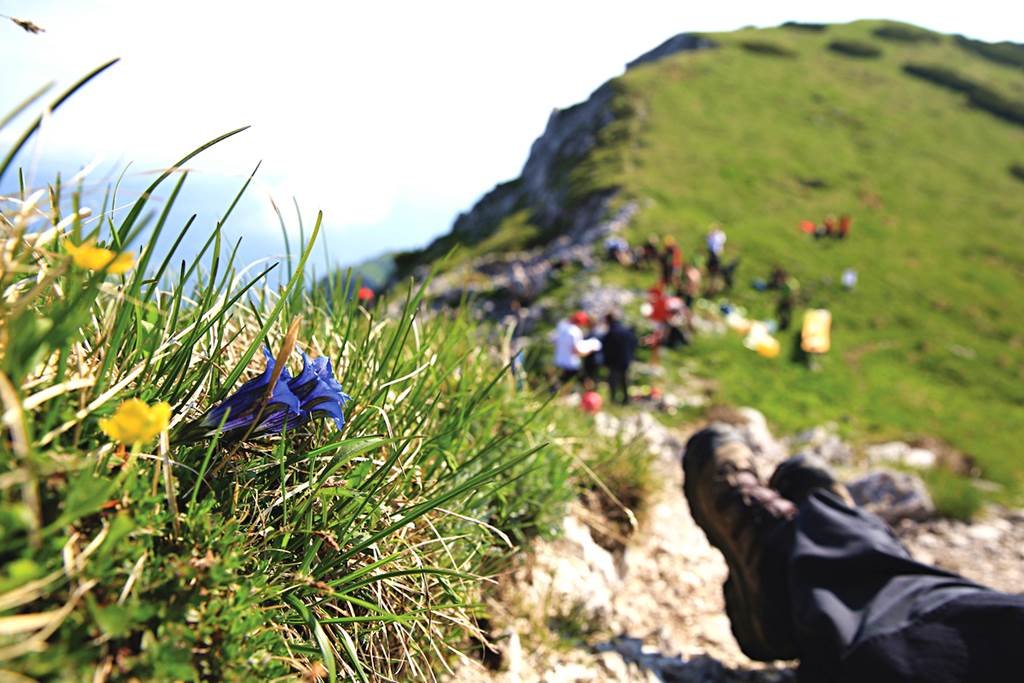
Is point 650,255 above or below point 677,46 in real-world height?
below

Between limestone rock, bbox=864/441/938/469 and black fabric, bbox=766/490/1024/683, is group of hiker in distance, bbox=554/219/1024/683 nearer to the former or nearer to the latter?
black fabric, bbox=766/490/1024/683

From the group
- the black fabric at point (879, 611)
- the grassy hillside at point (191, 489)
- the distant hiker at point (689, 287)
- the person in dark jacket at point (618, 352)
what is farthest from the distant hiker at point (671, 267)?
the grassy hillside at point (191, 489)

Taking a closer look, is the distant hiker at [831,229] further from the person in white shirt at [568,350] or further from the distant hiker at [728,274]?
the person in white shirt at [568,350]

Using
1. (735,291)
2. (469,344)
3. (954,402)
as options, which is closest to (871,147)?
(735,291)

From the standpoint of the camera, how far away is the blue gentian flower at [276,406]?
122cm

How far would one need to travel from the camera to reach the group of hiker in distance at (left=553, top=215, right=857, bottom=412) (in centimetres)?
1099

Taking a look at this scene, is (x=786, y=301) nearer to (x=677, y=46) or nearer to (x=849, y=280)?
(x=849, y=280)

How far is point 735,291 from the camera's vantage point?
21438mm

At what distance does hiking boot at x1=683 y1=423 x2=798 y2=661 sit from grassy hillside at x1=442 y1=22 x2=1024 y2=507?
16.5 ft

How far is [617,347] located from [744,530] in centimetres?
847

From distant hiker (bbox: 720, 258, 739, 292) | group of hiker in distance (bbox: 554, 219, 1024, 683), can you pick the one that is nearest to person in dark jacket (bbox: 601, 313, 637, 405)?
group of hiker in distance (bbox: 554, 219, 1024, 683)

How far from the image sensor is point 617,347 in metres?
11.1

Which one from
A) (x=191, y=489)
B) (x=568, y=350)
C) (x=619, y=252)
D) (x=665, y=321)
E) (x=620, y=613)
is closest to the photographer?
(x=191, y=489)

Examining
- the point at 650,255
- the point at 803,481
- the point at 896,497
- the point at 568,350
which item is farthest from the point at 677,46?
the point at 803,481
